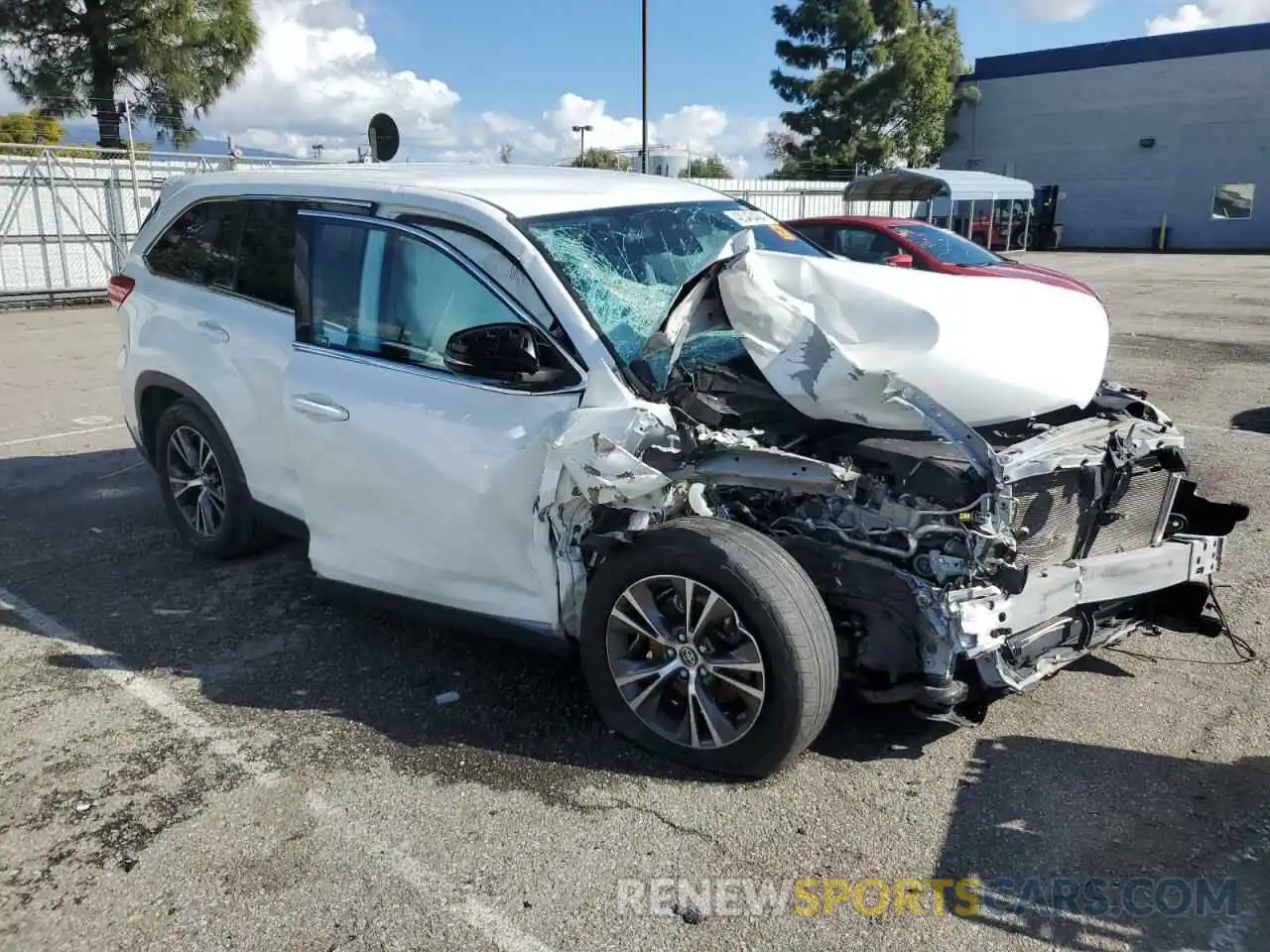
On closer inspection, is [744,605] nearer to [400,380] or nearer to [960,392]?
[960,392]

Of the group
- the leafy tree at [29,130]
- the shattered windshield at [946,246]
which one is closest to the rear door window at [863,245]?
the shattered windshield at [946,246]

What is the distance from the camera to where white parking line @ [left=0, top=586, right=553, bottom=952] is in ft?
8.84

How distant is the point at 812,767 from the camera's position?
3377 millimetres

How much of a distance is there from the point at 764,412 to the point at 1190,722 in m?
1.89

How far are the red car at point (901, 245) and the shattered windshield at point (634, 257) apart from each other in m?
8.29

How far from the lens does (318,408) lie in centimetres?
401

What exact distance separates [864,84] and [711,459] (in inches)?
1733

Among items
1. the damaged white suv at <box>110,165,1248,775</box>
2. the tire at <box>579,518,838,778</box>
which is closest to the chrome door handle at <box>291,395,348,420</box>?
the damaged white suv at <box>110,165,1248,775</box>

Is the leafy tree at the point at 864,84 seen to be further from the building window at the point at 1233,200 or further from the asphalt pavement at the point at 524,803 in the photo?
the asphalt pavement at the point at 524,803

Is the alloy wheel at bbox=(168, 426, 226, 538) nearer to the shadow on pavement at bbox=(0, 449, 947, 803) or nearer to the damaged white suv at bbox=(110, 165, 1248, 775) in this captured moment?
the shadow on pavement at bbox=(0, 449, 947, 803)

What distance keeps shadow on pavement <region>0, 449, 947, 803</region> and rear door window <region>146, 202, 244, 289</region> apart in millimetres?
1466

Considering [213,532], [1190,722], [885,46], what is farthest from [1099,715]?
[885,46]

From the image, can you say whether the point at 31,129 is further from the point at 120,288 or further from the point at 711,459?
the point at 711,459

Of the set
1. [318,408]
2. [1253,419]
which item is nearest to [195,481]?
[318,408]
